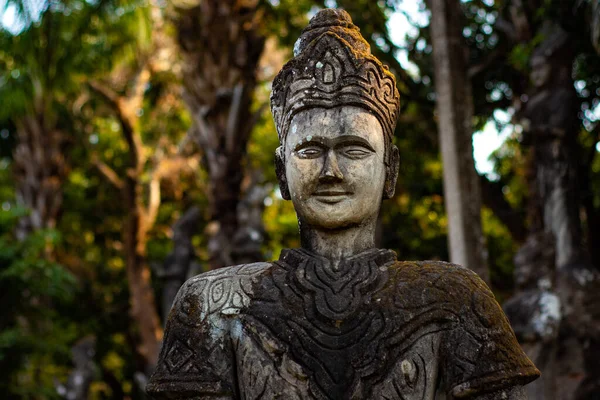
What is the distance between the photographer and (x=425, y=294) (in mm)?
3842

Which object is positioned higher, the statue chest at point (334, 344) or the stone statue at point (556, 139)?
the stone statue at point (556, 139)

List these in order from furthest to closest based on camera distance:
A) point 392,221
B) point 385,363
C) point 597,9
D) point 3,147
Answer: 1. point 3,147
2. point 392,221
3. point 597,9
4. point 385,363

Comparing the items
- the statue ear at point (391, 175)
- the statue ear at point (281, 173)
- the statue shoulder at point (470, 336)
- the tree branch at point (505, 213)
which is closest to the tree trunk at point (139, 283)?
the tree branch at point (505, 213)

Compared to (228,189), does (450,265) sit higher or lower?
lower

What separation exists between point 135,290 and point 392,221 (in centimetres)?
451

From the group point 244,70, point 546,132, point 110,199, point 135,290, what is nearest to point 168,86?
point 110,199

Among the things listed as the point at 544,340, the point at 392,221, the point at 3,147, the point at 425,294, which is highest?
the point at 3,147

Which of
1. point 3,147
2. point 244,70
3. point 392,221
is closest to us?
point 244,70

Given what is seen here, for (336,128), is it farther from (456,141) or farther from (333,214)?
(456,141)

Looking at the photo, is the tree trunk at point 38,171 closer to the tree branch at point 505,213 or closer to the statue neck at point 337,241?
the tree branch at point 505,213

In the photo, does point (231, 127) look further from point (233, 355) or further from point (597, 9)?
point (233, 355)

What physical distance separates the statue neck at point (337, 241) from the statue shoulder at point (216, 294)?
9.2 inches

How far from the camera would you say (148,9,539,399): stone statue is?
372 cm

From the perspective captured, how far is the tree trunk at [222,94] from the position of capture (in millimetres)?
10141
